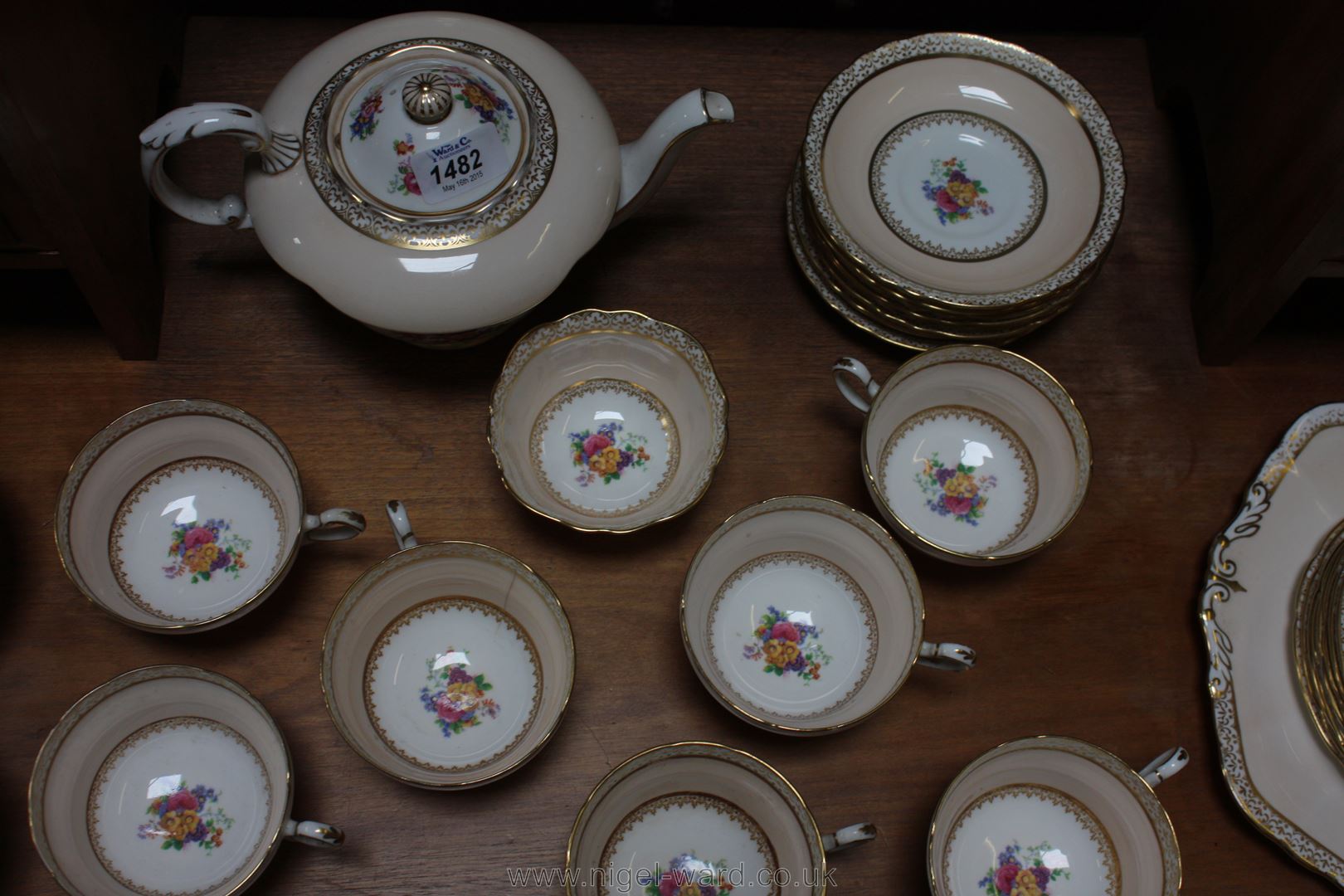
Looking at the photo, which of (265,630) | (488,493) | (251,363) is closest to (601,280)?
(488,493)

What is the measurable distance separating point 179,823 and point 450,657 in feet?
0.93

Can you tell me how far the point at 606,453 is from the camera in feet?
3.77

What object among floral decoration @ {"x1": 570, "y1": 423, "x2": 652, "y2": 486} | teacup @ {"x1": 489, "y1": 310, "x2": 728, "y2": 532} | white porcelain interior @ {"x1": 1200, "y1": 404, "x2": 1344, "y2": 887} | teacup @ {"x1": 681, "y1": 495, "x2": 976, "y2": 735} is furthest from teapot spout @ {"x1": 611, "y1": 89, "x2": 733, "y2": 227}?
white porcelain interior @ {"x1": 1200, "y1": 404, "x2": 1344, "y2": 887}

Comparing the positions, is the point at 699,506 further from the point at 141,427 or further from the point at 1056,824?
the point at 141,427

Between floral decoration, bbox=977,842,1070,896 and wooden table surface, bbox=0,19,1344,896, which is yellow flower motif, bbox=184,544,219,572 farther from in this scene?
floral decoration, bbox=977,842,1070,896

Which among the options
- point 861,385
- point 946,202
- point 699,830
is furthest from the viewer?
point 946,202

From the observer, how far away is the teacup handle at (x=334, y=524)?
1.01m

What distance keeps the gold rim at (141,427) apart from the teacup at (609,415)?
0.21m

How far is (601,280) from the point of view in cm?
120

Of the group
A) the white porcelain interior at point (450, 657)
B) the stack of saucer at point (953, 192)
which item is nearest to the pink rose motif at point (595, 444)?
the white porcelain interior at point (450, 657)

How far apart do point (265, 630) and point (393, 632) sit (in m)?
0.12

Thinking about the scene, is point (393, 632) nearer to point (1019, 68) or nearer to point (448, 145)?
point (448, 145)

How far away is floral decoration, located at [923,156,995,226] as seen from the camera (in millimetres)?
1238

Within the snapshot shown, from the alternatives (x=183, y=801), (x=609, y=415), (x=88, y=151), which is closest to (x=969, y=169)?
(x=609, y=415)
